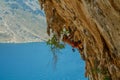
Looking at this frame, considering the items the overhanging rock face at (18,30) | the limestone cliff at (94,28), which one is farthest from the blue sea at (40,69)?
the overhanging rock face at (18,30)

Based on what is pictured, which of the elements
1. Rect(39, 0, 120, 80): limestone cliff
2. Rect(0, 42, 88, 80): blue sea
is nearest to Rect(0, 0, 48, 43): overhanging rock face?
Rect(0, 42, 88, 80): blue sea

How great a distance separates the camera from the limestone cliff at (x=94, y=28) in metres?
4.40

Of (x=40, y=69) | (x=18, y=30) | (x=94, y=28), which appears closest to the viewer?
(x=94, y=28)

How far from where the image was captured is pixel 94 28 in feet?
16.0

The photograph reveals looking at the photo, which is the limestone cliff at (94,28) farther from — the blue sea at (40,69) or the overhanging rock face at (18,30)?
the overhanging rock face at (18,30)

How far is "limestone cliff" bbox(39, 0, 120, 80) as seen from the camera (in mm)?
4398

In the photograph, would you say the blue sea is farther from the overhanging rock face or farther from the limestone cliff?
the overhanging rock face

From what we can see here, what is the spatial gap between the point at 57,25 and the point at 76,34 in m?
0.58

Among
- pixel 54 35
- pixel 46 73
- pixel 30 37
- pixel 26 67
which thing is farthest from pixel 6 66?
pixel 30 37

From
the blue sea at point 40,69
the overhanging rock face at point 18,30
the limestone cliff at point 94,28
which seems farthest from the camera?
the overhanging rock face at point 18,30

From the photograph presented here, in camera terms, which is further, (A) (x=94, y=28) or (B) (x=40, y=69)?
(B) (x=40, y=69)

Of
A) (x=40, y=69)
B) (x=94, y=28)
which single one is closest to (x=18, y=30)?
(x=40, y=69)

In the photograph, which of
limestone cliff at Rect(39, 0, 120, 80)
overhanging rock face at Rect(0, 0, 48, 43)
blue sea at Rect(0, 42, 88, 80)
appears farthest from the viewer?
overhanging rock face at Rect(0, 0, 48, 43)

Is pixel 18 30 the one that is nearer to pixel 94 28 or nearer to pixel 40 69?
pixel 40 69
